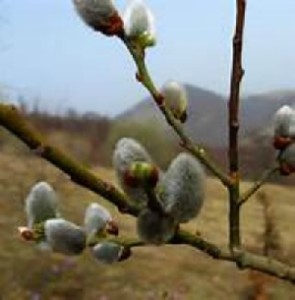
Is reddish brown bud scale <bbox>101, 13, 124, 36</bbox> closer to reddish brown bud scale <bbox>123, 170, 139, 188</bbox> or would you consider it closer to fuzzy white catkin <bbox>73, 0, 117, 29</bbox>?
fuzzy white catkin <bbox>73, 0, 117, 29</bbox>

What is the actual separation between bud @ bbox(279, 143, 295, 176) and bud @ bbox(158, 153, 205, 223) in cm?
22

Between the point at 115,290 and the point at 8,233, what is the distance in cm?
157

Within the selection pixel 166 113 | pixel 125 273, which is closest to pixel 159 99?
pixel 166 113

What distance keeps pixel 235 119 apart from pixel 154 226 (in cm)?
17

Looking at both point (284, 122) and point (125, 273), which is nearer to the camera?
point (284, 122)

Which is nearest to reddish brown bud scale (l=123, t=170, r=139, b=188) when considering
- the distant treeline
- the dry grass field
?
the dry grass field

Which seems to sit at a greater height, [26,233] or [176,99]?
[176,99]

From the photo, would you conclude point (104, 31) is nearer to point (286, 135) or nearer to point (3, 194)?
point (286, 135)

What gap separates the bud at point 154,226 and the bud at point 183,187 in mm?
20

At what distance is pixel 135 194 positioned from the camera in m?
0.76

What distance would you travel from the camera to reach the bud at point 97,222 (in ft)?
3.20

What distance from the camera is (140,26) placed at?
0.93 m

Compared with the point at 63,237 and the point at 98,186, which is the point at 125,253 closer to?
the point at 63,237

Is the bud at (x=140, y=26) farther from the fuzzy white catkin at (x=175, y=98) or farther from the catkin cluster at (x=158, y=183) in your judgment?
the catkin cluster at (x=158, y=183)
